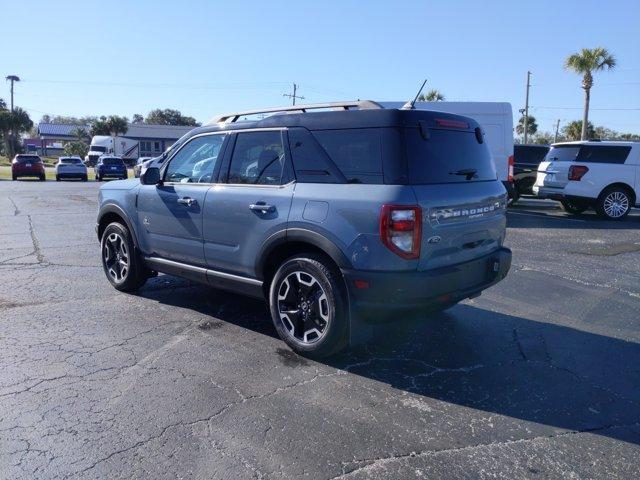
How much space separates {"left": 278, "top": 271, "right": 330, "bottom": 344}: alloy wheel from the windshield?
37.2 feet

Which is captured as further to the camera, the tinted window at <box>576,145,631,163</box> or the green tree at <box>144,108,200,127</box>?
the green tree at <box>144,108,200,127</box>

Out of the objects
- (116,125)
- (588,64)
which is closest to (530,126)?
(588,64)

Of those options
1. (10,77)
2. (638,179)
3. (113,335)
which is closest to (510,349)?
(113,335)

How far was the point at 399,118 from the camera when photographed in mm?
4082

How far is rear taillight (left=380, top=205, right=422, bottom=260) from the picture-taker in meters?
3.83

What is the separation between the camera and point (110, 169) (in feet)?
111

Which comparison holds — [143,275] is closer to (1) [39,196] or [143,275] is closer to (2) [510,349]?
(2) [510,349]

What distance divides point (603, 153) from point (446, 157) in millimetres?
10913

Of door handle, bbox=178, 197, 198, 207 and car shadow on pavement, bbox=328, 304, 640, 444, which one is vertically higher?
door handle, bbox=178, 197, 198, 207

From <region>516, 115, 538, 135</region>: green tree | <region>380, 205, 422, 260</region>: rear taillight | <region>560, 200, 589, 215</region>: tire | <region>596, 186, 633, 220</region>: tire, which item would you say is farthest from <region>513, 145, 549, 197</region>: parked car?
<region>516, 115, 538, 135</region>: green tree

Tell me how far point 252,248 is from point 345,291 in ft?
3.35

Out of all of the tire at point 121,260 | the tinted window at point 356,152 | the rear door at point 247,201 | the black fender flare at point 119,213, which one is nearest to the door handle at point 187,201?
the rear door at point 247,201

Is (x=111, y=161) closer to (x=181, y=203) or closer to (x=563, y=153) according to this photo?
(x=563, y=153)

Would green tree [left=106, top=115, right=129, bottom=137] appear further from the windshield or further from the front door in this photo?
the front door
